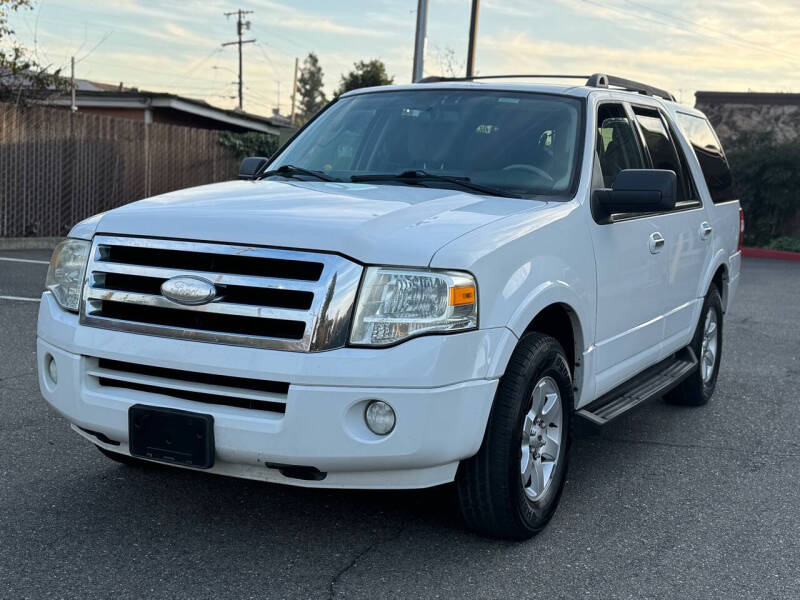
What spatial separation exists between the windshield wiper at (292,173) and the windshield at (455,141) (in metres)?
0.04

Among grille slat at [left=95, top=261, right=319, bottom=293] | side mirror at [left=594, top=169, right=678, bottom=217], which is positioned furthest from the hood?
side mirror at [left=594, top=169, right=678, bottom=217]

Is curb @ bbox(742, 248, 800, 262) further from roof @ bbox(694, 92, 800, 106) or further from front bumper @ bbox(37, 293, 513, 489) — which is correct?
front bumper @ bbox(37, 293, 513, 489)

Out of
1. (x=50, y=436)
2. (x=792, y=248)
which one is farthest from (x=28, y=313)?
(x=792, y=248)

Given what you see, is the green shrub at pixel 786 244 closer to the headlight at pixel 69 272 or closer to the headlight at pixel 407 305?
the headlight at pixel 407 305

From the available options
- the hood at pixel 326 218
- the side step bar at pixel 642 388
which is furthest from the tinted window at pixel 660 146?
the hood at pixel 326 218

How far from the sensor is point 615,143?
509cm

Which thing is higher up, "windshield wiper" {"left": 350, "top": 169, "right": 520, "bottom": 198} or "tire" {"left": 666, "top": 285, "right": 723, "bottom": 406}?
"windshield wiper" {"left": 350, "top": 169, "right": 520, "bottom": 198}

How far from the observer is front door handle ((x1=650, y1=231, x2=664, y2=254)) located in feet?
16.7

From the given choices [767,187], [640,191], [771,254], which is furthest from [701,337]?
[767,187]

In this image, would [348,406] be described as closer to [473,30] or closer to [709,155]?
[709,155]

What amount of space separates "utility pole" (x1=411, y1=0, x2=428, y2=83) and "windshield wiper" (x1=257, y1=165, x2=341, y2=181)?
13.0 m

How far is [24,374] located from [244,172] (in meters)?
2.33

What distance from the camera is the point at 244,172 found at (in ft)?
17.7

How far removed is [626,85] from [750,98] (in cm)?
2045
